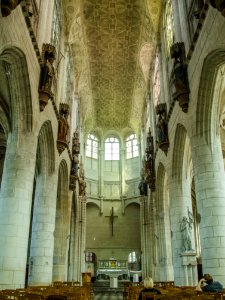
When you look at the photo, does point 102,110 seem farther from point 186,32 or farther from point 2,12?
point 2,12

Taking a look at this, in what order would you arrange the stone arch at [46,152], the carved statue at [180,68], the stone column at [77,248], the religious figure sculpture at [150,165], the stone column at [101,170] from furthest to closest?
the stone column at [101,170] < the stone column at [77,248] < the religious figure sculpture at [150,165] < the stone arch at [46,152] < the carved statue at [180,68]

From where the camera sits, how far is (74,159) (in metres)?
21.7

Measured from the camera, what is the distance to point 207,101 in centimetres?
1131

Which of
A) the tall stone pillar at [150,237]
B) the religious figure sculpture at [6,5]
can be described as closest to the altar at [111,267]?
the tall stone pillar at [150,237]

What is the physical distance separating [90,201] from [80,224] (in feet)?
16.6

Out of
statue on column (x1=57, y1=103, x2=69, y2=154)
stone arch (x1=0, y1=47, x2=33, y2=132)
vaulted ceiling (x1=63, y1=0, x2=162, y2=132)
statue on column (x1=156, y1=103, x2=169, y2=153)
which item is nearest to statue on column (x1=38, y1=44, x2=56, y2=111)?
stone arch (x1=0, y1=47, x2=33, y2=132)

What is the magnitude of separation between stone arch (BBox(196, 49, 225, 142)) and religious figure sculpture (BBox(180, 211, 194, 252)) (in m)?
4.81

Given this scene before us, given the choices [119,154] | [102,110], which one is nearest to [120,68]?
[102,110]

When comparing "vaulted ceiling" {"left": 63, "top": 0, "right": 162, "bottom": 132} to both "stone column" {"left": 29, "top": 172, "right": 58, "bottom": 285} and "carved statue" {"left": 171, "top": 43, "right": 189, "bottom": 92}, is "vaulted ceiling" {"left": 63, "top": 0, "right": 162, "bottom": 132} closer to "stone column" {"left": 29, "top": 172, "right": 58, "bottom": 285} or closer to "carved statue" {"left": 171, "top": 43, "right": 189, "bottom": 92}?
"carved statue" {"left": 171, "top": 43, "right": 189, "bottom": 92}

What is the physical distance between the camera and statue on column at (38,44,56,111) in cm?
1248

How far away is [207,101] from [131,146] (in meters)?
24.4

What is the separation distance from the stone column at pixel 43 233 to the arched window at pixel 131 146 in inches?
793

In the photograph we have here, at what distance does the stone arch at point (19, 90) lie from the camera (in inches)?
421

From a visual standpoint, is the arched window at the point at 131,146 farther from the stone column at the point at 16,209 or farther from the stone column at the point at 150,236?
the stone column at the point at 16,209
